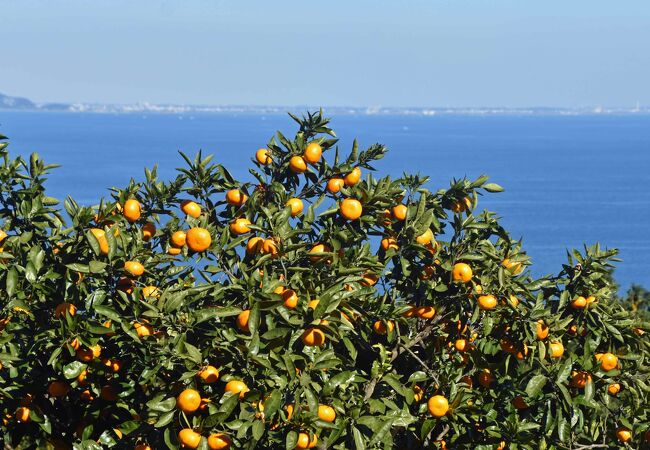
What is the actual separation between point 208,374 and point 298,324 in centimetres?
43

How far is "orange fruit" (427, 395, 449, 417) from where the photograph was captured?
14.9 ft

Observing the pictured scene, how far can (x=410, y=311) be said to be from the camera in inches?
191

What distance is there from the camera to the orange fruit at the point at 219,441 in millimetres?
3871

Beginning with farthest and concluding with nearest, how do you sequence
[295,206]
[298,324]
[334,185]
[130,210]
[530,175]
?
[530,175] → [334,185] → [295,206] → [130,210] → [298,324]

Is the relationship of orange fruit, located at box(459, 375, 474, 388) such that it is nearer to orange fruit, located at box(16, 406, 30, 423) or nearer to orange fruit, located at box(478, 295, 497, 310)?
orange fruit, located at box(478, 295, 497, 310)

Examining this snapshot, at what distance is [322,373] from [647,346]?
209 cm

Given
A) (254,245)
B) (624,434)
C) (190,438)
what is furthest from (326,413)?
(624,434)

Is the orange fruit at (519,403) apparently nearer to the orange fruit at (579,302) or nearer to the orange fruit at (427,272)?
the orange fruit at (579,302)

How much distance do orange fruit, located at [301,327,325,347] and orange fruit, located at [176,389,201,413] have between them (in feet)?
1.63

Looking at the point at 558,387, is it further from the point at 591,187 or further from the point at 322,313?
the point at 591,187

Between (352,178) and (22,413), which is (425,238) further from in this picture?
(22,413)

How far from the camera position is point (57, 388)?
449 cm

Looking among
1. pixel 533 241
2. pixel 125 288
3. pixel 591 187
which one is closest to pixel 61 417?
pixel 125 288

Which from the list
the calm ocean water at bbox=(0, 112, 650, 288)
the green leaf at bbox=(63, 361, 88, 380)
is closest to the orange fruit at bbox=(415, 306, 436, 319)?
the green leaf at bbox=(63, 361, 88, 380)
